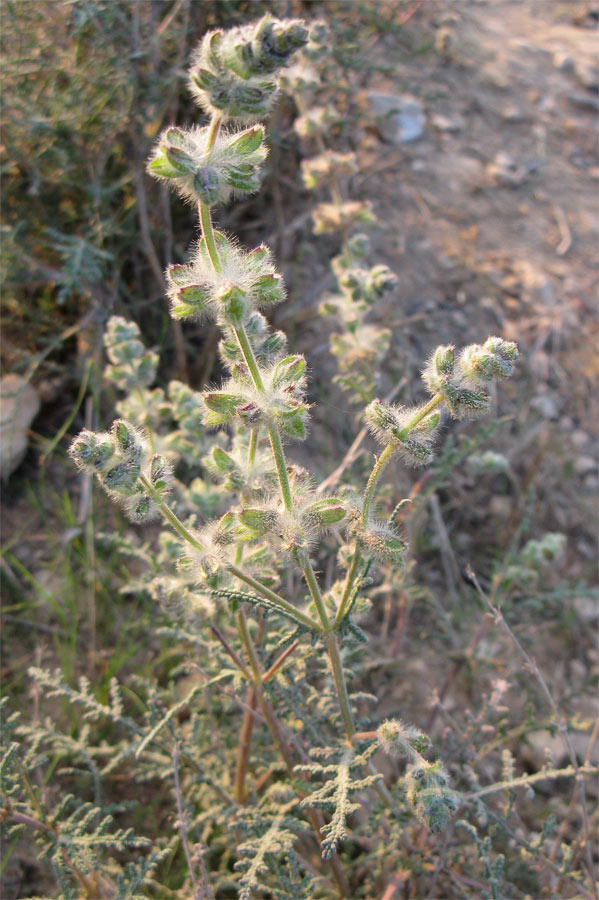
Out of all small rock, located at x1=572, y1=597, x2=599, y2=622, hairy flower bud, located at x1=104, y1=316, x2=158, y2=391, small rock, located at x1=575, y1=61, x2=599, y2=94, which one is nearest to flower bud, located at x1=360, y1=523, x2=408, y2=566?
hairy flower bud, located at x1=104, y1=316, x2=158, y2=391

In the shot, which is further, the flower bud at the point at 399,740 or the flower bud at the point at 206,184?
the flower bud at the point at 399,740

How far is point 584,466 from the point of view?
3.88 meters

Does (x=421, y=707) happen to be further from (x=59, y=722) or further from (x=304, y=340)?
(x=304, y=340)

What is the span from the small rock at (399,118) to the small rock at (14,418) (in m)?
2.90

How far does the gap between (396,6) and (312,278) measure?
166 centimetres

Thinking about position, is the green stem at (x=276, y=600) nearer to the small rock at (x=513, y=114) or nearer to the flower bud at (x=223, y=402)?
the flower bud at (x=223, y=402)

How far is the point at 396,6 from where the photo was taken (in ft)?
13.0

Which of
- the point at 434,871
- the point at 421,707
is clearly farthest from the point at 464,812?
the point at 421,707

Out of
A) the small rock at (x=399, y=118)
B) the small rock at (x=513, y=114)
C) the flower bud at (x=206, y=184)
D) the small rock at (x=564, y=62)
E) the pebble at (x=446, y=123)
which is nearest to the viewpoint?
the flower bud at (x=206, y=184)

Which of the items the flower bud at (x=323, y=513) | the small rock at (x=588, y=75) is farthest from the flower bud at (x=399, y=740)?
the small rock at (x=588, y=75)

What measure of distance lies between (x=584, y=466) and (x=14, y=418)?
3.02 meters

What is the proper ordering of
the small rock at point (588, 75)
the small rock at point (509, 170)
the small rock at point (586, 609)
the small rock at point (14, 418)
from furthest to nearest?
1. the small rock at point (588, 75)
2. the small rock at point (509, 170)
3. the small rock at point (586, 609)
4. the small rock at point (14, 418)

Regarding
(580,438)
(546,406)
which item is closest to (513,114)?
(546,406)

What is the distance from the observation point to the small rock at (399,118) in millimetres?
4547
